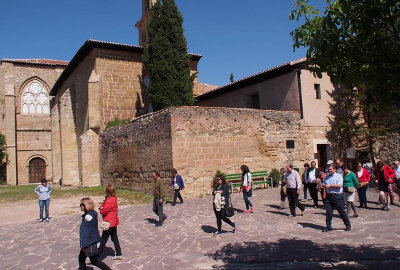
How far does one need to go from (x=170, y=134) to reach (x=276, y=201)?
203 inches

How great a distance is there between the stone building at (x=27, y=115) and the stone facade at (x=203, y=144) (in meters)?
20.9

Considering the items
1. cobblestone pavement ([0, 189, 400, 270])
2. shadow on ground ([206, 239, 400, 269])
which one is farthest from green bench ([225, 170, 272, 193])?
shadow on ground ([206, 239, 400, 269])

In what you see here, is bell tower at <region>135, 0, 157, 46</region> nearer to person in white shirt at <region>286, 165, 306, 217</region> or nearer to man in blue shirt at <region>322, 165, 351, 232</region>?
person in white shirt at <region>286, 165, 306, 217</region>

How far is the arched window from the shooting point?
36125 mm

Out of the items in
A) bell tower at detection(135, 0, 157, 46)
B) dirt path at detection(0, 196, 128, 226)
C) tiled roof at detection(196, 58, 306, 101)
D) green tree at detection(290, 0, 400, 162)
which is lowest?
dirt path at detection(0, 196, 128, 226)

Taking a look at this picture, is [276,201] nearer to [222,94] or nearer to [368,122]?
[368,122]

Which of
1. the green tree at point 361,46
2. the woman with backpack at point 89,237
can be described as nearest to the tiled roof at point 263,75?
the green tree at point 361,46

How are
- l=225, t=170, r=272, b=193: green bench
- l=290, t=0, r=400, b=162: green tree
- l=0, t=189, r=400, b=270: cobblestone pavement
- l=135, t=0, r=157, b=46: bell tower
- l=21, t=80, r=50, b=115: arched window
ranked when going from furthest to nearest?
l=21, t=80, r=50, b=115: arched window, l=135, t=0, r=157, b=46: bell tower, l=225, t=170, r=272, b=193: green bench, l=0, t=189, r=400, b=270: cobblestone pavement, l=290, t=0, r=400, b=162: green tree

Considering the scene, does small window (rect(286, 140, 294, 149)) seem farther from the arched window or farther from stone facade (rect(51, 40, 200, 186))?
the arched window

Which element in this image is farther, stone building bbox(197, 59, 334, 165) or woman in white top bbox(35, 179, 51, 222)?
stone building bbox(197, 59, 334, 165)

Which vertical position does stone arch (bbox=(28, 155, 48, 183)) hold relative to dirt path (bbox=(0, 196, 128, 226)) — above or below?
above

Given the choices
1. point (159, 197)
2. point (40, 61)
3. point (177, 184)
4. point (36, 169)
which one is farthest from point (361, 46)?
point (40, 61)

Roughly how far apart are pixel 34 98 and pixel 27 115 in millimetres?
2121

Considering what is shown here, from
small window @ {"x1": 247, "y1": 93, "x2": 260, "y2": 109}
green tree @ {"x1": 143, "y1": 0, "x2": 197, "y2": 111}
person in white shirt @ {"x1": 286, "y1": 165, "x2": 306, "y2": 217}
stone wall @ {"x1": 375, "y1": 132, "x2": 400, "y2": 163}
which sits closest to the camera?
person in white shirt @ {"x1": 286, "y1": 165, "x2": 306, "y2": 217}
